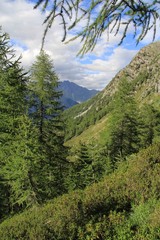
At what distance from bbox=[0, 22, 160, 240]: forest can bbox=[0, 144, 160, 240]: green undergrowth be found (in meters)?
0.02

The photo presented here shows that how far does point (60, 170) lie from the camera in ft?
89.1

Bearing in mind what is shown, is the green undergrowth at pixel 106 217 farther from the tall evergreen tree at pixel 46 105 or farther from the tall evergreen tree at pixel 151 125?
the tall evergreen tree at pixel 151 125

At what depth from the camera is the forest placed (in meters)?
5.57

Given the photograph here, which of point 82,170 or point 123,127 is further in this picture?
point 123,127

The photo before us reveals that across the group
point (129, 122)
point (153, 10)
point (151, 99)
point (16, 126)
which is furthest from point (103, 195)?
point (151, 99)

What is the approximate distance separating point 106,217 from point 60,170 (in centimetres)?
2157

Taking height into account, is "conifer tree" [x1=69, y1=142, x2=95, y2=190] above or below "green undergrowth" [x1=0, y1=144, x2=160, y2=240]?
below

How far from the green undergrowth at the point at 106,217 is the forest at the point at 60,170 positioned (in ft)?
0.06

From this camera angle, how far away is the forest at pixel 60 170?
5574mm

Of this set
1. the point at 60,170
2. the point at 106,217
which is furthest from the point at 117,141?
the point at 106,217

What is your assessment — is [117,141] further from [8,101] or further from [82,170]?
[8,101]

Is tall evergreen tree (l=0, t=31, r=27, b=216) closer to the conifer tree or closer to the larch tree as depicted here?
the larch tree

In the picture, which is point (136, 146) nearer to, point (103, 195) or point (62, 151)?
point (62, 151)

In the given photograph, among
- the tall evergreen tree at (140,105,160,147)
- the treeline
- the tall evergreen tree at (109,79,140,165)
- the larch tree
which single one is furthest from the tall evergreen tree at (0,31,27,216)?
Result: the tall evergreen tree at (140,105,160,147)
